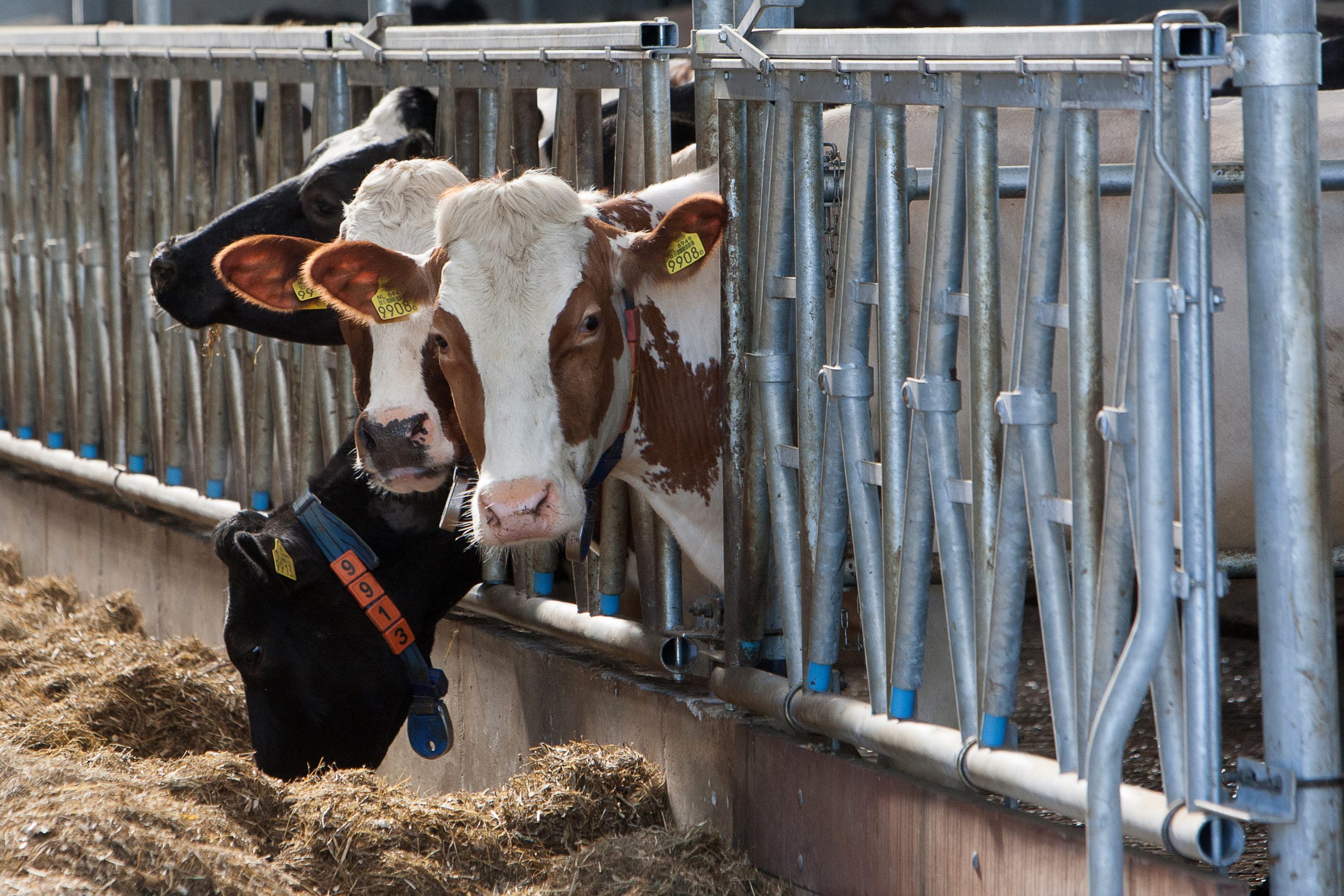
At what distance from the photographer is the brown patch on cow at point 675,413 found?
12.9ft

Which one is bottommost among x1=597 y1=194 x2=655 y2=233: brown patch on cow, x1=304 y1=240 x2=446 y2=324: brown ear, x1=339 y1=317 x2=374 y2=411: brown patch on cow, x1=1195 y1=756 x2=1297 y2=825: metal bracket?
x1=1195 y1=756 x2=1297 y2=825: metal bracket

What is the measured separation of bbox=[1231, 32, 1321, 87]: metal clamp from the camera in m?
2.41

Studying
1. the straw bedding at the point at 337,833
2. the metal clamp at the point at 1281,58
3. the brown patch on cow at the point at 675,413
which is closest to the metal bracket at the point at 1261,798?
the metal clamp at the point at 1281,58

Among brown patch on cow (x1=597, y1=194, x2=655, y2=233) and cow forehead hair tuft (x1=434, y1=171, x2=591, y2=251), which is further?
brown patch on cow (x1=597, y1=194, x2=655, y2=233)

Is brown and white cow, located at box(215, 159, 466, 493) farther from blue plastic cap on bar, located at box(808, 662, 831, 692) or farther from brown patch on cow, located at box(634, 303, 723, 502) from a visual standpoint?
blue plastic cap on bar, located at box(808, 662, 831, 692)

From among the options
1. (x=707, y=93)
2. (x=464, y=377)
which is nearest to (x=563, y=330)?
(x=464, y=377)

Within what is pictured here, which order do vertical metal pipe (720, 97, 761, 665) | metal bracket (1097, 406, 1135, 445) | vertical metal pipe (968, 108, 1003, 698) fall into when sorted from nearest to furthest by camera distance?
metal bracket (1097, 406, 1135, 445) < vertical metal pipe (968, 108, 1003, 698) < vertical metal pipe (720, 97, 761, 665)

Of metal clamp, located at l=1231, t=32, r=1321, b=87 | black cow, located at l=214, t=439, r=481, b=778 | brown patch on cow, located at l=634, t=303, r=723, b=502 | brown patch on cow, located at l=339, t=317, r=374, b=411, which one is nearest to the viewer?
metal clamp, located at l=1231, t=32, r=1321, b=87

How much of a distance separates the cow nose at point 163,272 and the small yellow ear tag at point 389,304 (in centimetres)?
136

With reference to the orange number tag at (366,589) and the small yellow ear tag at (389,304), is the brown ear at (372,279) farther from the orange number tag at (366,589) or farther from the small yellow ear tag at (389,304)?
the orange number tag at (366,589)

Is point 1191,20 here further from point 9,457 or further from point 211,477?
point 9,457

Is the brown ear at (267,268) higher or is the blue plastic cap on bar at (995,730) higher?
the brown ear at (267,268)

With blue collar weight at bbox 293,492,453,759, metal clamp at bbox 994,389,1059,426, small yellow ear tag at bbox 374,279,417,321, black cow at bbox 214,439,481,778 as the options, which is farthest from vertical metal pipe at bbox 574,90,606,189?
metal clamp at bbox 994,389,1059,426

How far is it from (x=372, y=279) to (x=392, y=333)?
42 cm
